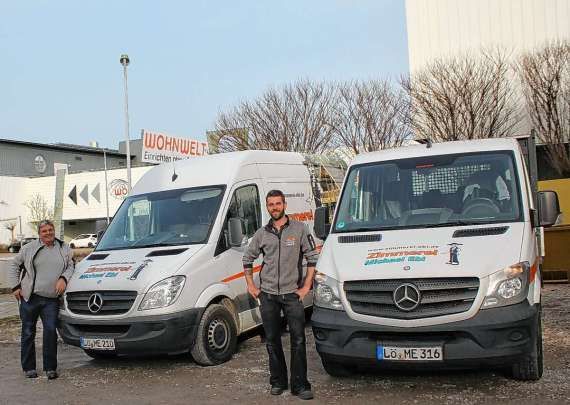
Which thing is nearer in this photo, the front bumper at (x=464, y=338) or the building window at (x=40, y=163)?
the front bumper at (x=464, y=338)

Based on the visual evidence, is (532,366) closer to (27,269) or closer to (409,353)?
(409,353)

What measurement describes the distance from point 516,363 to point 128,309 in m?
3.99

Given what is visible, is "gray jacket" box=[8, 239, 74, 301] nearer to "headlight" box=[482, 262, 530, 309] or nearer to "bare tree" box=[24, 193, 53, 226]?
"headlight" box=[482, 262, 530, 309]

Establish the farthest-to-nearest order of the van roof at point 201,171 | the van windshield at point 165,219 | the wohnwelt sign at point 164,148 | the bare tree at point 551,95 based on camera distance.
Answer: the bare tree at point 551,95 < the wohnwelt sign at point 164,148 < the van roof at point 201,171 < the van windshield at point 165,219

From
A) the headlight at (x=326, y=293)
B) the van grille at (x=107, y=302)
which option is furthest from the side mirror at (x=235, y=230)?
the headlight at (x=326, y=293)

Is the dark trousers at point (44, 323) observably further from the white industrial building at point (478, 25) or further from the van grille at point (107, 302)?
the white industrial building at point (478, 25)

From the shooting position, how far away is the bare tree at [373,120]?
26.1 m

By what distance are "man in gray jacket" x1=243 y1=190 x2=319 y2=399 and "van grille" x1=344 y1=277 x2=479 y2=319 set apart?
625 millimetres

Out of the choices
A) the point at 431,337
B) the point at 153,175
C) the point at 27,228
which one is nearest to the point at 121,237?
the point at 153,175

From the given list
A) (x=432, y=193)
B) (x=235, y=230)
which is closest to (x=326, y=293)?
(x=432, y=193)

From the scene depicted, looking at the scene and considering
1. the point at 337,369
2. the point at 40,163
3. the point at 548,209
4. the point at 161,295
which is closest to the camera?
the point at 548,209

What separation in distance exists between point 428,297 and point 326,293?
36.7 inches

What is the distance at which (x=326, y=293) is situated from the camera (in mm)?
5902

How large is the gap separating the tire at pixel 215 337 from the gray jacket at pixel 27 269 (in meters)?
1.66
